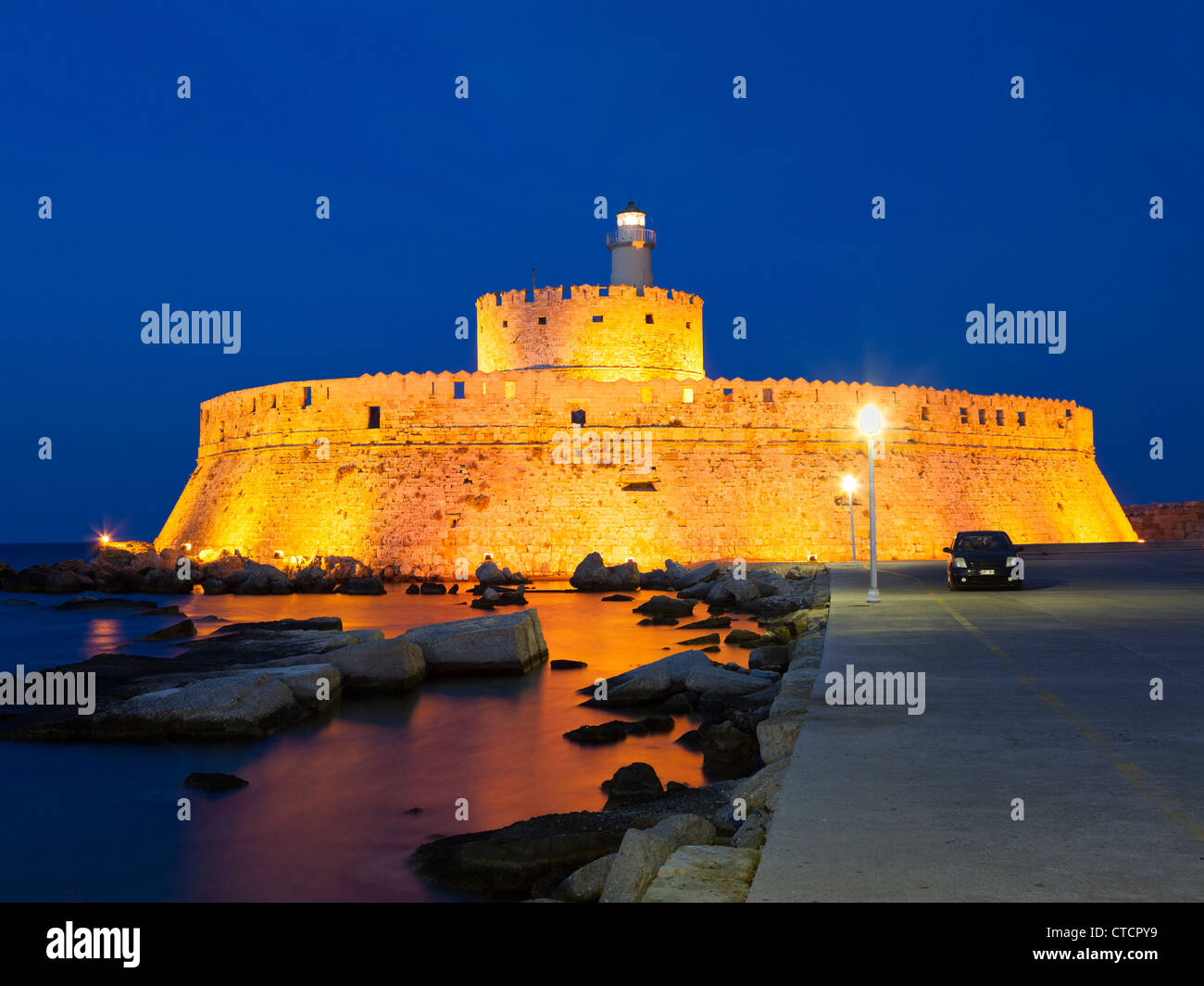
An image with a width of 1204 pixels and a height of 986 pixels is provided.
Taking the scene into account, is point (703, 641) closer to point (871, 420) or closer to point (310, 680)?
point (871, 420)

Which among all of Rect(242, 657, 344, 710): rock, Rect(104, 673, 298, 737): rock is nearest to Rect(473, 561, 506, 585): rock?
Rect(242, 657, 344, 710): rock

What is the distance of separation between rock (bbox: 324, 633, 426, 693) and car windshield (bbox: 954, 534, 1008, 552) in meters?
9.02

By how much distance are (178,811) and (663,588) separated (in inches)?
754

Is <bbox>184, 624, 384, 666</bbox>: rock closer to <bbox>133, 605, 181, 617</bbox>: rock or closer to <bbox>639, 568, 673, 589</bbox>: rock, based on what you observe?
<bbox>133, 605, 181, 617</bbox>: rock

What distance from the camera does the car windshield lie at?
15914 mm

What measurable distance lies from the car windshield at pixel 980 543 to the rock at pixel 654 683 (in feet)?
21.3

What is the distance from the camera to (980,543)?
1619 cm

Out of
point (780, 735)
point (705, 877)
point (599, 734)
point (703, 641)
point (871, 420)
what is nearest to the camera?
point (705, 877)

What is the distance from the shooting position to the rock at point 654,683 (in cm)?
1128

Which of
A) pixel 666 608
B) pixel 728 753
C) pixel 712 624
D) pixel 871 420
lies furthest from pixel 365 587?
pixel 728 753

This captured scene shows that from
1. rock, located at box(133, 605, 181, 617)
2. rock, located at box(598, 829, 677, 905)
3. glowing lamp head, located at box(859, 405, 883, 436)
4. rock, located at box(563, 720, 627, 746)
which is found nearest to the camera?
rock, located at box(598, 829, 677, 905)

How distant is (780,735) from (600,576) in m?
19.5

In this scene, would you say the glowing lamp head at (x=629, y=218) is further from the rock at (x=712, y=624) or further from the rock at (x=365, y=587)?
the rock at (x=712, y=624)

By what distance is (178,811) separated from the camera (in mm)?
7906
